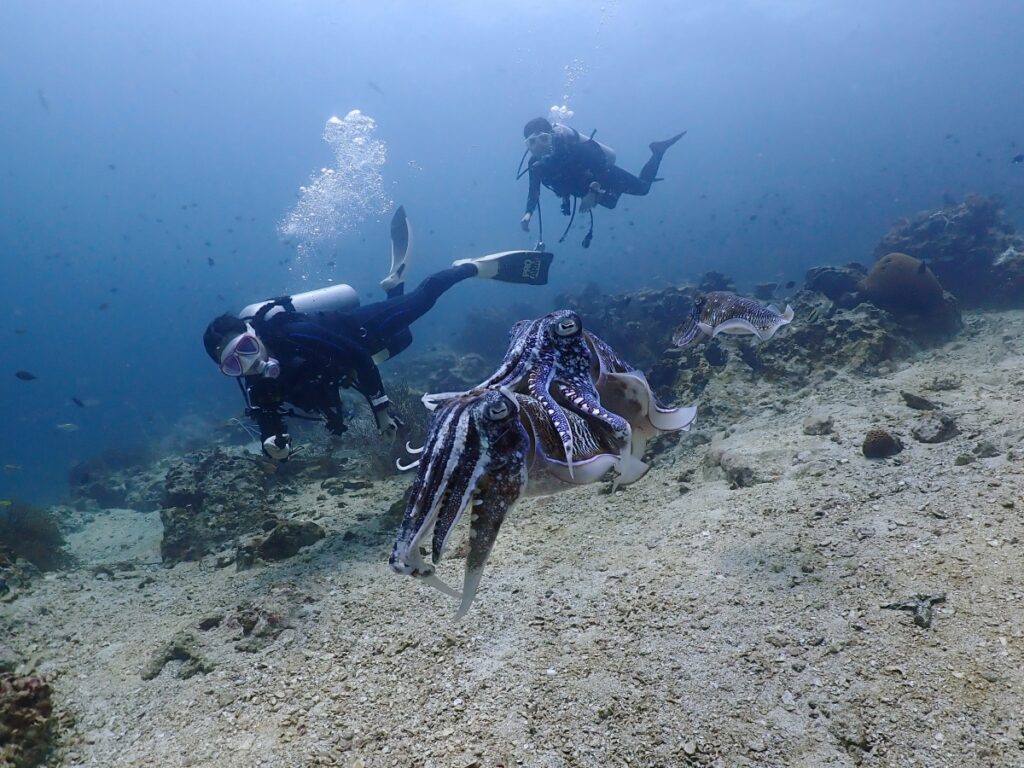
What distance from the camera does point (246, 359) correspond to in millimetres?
6246

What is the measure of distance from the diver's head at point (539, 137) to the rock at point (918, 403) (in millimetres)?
10745

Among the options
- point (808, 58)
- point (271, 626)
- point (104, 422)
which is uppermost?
point (808, 58)

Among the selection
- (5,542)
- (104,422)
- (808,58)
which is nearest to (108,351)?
(104,422)

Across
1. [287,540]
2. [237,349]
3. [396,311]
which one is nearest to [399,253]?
[396,311]

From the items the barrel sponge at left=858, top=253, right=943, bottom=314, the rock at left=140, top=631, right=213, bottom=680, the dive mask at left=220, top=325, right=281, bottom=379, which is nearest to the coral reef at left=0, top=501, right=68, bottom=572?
the dive mask at left=220, top=325, right=281, bottom=379

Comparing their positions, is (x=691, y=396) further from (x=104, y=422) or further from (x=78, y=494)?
(x=104, y=422)

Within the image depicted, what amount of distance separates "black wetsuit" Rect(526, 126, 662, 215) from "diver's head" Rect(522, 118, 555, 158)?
0.14m

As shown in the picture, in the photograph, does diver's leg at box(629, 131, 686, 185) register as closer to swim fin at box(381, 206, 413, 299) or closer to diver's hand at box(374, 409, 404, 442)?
swim fin at box(381, 206, 413, 299)

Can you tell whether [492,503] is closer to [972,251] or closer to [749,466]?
[749,466]

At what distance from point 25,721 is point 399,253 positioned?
10.8 metres

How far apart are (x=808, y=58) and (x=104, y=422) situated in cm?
13382

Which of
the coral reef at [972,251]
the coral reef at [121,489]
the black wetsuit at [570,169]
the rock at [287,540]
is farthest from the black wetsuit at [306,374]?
the coral reef at [972,251]

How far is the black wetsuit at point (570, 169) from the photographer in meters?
14.0

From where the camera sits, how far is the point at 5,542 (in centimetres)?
990
